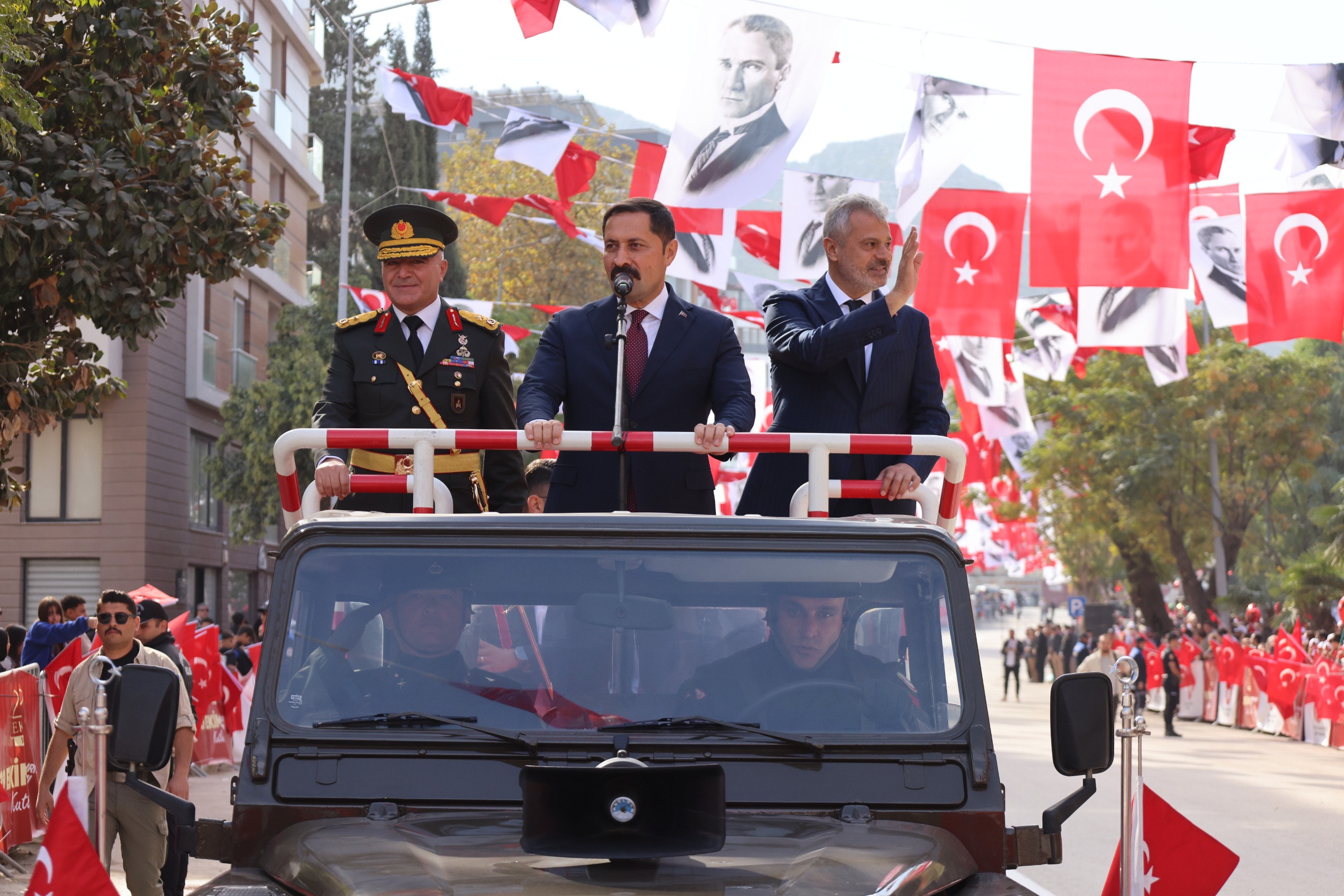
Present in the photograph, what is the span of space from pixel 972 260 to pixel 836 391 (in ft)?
40.2

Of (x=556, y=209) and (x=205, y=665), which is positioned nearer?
(x=205, y=665)

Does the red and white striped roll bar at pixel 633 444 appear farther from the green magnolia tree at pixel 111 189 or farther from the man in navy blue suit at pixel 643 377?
the green magnolia tree at pixel 111 189

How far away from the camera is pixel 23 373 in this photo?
35.8 feet

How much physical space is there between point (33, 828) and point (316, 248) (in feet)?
156

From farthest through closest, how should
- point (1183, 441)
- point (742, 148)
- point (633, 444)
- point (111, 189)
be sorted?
1. point (1183, 441)
2. point (742, 148)
3. point (111, 189)
4. point (633, 444)

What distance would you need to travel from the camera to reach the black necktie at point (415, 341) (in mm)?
5551

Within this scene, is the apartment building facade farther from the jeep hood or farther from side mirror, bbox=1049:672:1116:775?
side mirror, bbox=1049:672:1116:775

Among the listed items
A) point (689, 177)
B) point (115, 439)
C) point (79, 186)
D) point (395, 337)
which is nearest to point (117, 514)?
point (115, 439)

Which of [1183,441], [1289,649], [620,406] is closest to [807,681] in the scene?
[620,406]

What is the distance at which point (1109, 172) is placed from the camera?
1559cm

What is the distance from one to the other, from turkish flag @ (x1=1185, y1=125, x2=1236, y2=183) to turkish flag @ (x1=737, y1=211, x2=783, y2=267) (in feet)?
16.9

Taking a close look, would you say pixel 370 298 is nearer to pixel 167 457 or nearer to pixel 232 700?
pixel 167 457

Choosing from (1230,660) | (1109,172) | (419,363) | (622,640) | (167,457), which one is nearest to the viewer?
(622,640)

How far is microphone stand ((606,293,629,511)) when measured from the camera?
431cm
